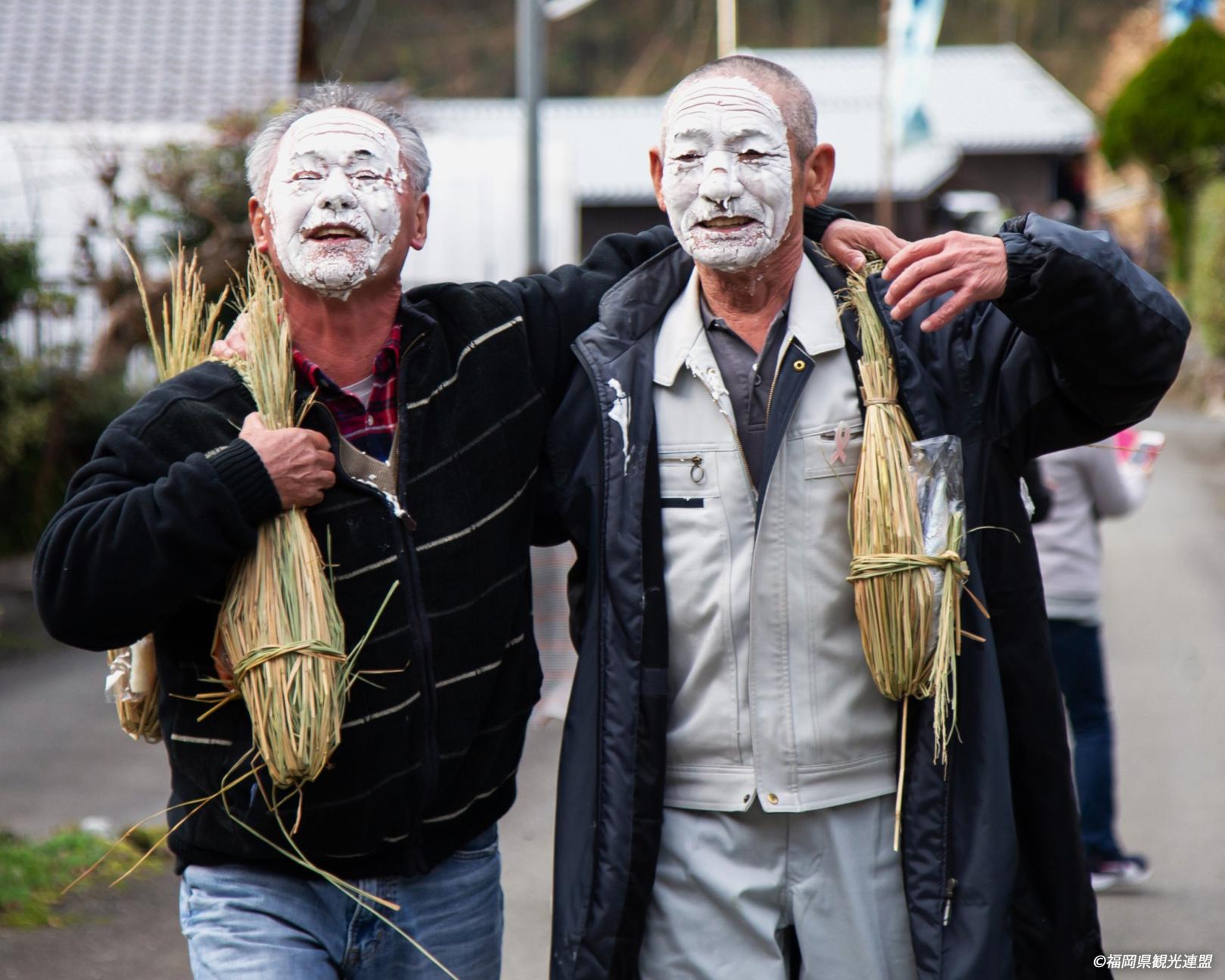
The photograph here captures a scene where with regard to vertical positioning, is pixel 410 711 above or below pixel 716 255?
below

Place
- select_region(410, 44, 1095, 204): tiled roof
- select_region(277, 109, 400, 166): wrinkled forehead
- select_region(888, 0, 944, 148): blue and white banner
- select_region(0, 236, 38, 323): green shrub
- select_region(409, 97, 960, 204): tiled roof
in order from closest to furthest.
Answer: select_region(277, 109, 400, 166): wrinkled forehead
select_region(0, 236, 38, 323): green shrub
select_region(888, 0, 944, 148): blue and white banner
select_region(409, 97, 960, 204): tiled roof
select_region(410, 44, 1095, 204): tiled roof

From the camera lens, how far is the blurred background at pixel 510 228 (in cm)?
582

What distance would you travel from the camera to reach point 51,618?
2398mm

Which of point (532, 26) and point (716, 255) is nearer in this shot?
point (716, 255)

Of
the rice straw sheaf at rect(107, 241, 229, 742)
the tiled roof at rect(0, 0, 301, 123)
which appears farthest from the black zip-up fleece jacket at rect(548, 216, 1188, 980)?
the tiled roof at rect(0, 0, 301, 123)

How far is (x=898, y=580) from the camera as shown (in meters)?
2.53

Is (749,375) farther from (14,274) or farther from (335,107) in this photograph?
(14,274)

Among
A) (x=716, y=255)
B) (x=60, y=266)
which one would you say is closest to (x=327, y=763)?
(x=716, y=255)

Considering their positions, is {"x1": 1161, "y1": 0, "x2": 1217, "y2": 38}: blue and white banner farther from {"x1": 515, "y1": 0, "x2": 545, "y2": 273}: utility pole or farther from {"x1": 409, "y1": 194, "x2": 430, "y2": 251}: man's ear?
{"x1": 409, "y1": 194, "x2": 430, "y2": 251}: man's ear

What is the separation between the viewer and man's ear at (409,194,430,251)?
2889 mm

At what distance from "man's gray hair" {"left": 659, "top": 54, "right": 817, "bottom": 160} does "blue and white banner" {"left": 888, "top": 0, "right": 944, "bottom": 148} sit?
15230 mm

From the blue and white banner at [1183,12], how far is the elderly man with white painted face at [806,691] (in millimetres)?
19757

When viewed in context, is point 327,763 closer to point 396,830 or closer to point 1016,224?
point 396,830

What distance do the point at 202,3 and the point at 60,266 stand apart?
5.43 meters
